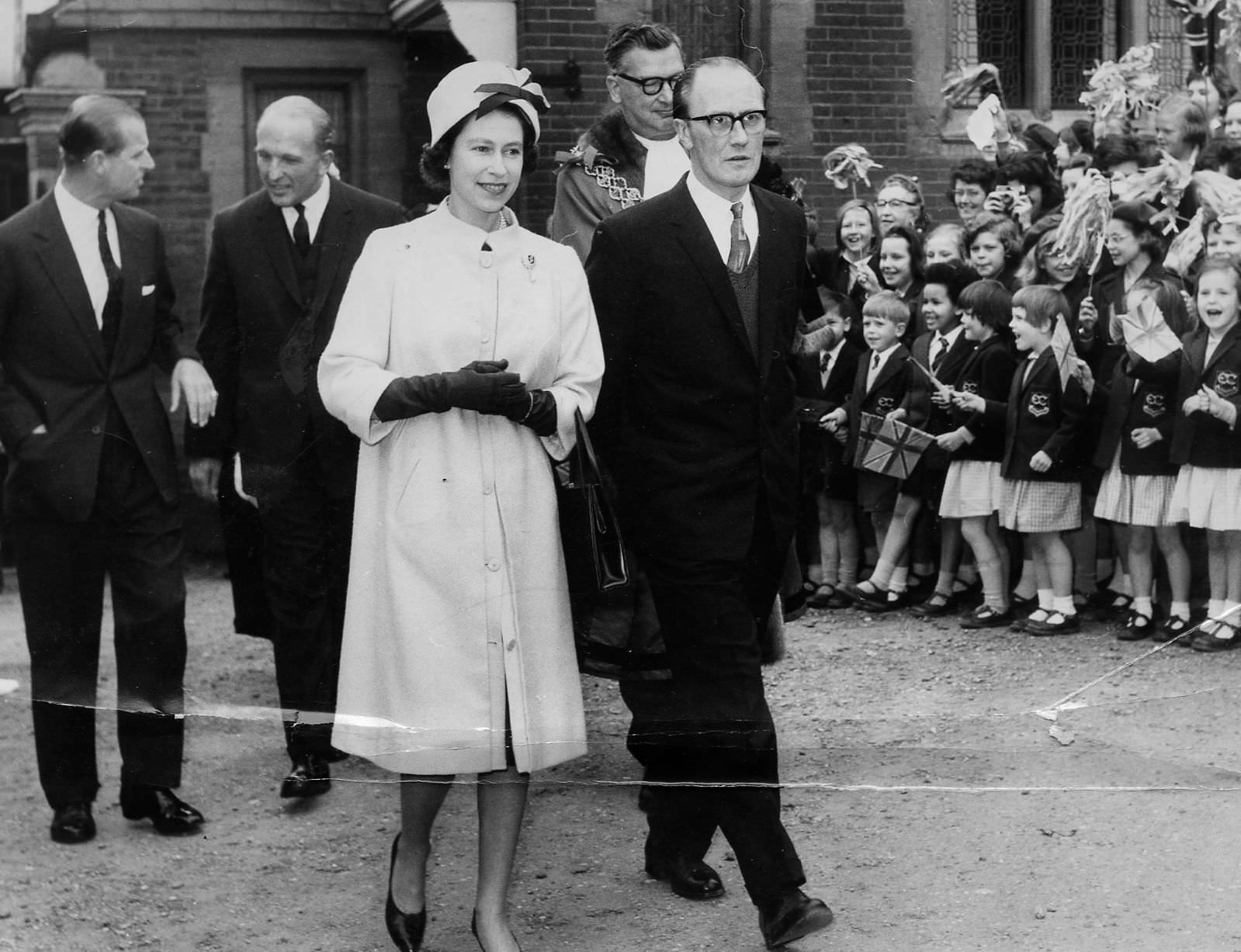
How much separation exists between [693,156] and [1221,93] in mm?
968

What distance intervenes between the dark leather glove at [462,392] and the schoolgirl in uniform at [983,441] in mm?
1214

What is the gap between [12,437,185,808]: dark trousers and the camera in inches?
140

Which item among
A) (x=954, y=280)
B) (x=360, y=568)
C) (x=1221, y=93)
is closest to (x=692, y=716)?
(x=360, y=568)

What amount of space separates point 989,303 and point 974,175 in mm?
924

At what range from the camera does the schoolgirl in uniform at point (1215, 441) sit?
3.62 meters

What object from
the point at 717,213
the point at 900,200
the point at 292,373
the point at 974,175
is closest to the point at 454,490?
the point at 292,373

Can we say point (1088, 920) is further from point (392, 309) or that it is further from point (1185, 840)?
point (392, 309)

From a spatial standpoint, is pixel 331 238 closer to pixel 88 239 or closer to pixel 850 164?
pixel 88 239

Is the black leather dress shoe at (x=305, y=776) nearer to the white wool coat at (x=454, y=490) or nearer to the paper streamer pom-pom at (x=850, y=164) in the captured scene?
the white wool coat at (x=454, y=490)

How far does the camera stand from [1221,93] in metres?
3.40

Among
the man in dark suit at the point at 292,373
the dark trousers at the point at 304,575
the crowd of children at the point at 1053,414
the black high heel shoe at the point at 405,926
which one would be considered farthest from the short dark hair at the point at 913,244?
the black high heel shoe at the point at 405,926

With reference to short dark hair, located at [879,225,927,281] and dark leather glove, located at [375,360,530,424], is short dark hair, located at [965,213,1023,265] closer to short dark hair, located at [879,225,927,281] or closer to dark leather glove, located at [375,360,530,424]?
short dark hair, located at [879,225,927,281]

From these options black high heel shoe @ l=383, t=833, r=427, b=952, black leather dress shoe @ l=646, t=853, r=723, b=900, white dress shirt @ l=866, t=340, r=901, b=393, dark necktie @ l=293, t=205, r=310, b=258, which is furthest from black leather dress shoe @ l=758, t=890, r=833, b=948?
white dress shirt @ l=866, t=340, r=901, b=393

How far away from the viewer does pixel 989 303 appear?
4.16 metres
